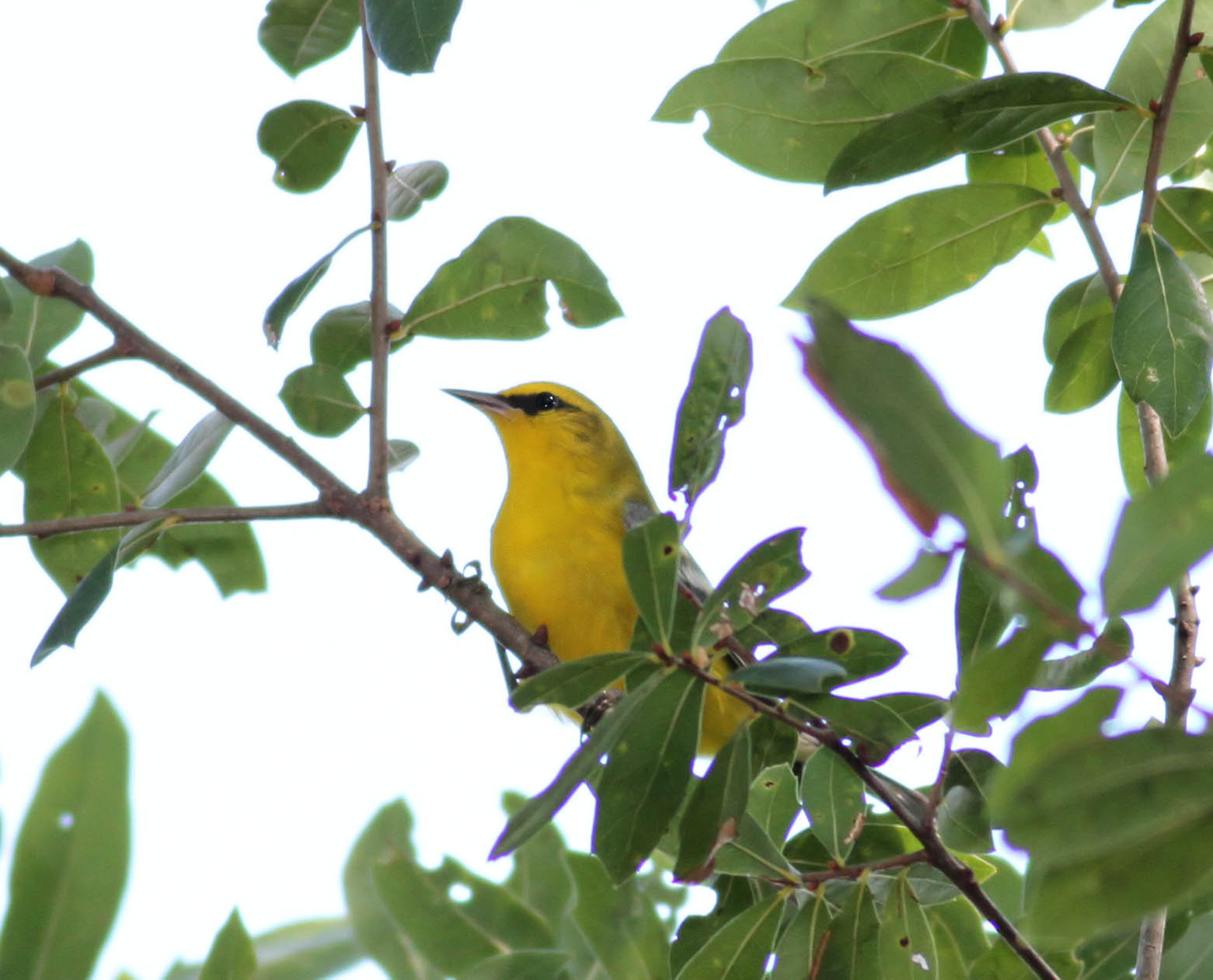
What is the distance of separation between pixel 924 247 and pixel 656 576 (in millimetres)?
1325

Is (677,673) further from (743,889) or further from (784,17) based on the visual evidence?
(784,17)

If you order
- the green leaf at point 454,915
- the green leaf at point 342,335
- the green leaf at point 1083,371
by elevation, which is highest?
the green leaf at point 342,335

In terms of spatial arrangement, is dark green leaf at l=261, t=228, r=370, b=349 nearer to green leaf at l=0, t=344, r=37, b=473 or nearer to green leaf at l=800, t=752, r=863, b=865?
green leaf at l=0, t=344, r=37, b=473

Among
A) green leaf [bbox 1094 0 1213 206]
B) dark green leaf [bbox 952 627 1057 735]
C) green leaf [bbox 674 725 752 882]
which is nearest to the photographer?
dark green leaf [bbox 952 627 1057 735]

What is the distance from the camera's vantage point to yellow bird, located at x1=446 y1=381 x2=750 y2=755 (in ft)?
14.1

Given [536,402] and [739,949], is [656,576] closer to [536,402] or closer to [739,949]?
[739,949]

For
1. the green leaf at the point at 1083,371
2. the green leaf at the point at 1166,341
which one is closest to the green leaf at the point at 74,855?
the green leaf at the point at 1166,341

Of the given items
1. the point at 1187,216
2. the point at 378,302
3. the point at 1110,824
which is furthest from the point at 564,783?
the point at 1187,216

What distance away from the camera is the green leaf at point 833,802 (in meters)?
2.38

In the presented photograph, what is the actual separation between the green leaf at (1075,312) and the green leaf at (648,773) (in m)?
1.56

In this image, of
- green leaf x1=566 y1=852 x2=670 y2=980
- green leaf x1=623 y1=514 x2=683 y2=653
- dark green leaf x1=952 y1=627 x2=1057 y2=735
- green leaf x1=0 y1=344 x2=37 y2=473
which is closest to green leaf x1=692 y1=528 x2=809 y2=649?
green leaf x1=623 y1=514 x2=683 y2=653

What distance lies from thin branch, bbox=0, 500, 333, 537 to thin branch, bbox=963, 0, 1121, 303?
1608mm

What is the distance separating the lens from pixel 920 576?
1.02 meters

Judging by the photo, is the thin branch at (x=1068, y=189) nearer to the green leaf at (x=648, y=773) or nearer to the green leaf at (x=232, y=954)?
the green leaf at (x=648, y=773)
